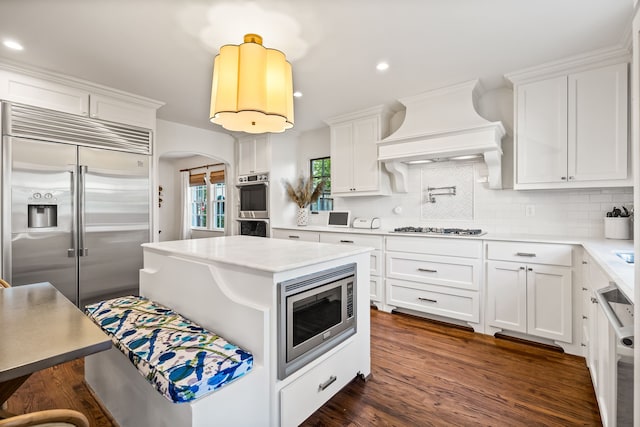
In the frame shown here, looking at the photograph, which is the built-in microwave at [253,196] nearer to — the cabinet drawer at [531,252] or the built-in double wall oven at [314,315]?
the built-in double wall oven at [314,315]

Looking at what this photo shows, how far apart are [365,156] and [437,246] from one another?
153 centimetres

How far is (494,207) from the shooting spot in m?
3.29

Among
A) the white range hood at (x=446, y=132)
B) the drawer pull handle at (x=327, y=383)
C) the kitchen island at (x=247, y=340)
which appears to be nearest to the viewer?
the kitchen island at (x=247, y=340)

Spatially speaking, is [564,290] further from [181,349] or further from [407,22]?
[181,349]

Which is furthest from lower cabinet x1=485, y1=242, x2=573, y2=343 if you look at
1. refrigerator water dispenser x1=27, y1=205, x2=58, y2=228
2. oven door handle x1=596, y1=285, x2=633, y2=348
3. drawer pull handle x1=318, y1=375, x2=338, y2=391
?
refrigerator water dispenser x1=27, y1=205, x2=58, y2=228

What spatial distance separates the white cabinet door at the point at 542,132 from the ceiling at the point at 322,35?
27cm

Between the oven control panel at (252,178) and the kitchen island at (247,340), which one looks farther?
the oven control panel at (252,178)

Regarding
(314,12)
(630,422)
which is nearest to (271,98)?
(314,12)

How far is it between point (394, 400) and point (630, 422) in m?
1.10

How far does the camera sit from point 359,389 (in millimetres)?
1950

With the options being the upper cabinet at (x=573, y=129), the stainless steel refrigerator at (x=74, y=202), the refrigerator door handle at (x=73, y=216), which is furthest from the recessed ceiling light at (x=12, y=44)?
the upper cabinet at (x=573, y=129)

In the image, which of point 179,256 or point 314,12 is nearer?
point 179,256

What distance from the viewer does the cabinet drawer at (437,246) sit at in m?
2.85

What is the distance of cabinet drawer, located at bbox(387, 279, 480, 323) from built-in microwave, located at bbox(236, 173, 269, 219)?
7.67 ft
